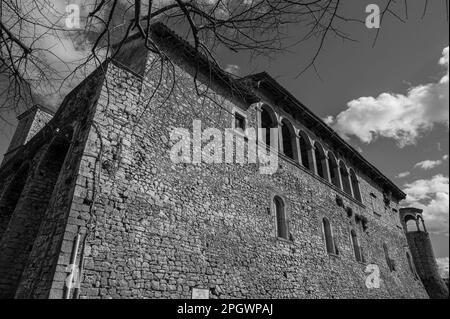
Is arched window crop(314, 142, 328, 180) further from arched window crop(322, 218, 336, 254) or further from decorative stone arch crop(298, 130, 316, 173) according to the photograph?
arched window crop(322, 218, 336, 254)

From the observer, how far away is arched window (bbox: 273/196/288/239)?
1053cm

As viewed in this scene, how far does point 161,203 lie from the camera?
702 cm

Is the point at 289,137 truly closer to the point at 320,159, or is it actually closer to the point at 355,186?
the point at 320,159

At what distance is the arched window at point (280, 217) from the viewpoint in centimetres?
1053

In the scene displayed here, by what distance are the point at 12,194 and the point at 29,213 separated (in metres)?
2.31

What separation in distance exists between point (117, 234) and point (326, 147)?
12.9 metres

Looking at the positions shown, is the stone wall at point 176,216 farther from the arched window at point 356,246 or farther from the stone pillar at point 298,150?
the arched window at point 356,246

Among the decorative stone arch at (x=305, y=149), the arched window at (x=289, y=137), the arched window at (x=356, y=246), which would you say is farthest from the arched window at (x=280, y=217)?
the arched window at (x=356, y=246)

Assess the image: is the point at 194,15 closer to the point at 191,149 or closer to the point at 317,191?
the point at 191,149

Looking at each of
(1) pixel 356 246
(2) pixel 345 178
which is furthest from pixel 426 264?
(1) pixel 356 246

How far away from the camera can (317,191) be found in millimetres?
13453

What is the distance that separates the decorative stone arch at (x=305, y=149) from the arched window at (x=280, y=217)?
156 inches

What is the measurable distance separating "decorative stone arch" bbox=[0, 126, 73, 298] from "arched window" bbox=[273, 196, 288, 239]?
22.8 feet

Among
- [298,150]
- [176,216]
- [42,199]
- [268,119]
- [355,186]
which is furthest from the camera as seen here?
[355,186]
